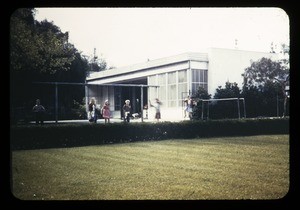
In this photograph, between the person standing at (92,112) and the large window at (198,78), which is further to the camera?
the large window at (198,78)

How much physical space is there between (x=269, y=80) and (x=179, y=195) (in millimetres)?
3625

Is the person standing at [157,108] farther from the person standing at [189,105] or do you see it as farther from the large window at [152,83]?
the person standing at [189,105]

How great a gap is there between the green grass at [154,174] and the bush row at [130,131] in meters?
0.41

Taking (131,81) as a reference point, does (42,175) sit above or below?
below

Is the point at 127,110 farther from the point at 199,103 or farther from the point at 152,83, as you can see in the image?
the point at 199,103

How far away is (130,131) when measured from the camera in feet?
24.0

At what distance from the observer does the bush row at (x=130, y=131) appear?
238 inches

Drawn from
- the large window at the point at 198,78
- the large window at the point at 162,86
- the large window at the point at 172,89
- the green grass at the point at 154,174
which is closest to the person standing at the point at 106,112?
the green grass at the point at 154,174

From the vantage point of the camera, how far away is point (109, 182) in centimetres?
387

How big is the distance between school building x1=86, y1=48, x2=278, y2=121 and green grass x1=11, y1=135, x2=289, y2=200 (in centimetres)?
114

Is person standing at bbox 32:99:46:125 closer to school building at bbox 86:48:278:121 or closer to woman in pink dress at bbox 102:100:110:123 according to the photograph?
school building at bbox 86:48:278:121

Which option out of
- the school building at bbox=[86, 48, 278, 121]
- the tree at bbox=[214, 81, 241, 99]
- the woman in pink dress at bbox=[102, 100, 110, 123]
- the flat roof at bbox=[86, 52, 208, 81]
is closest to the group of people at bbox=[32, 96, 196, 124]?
the woman in pink dress at bbox=[102, 100, 110, 123]
